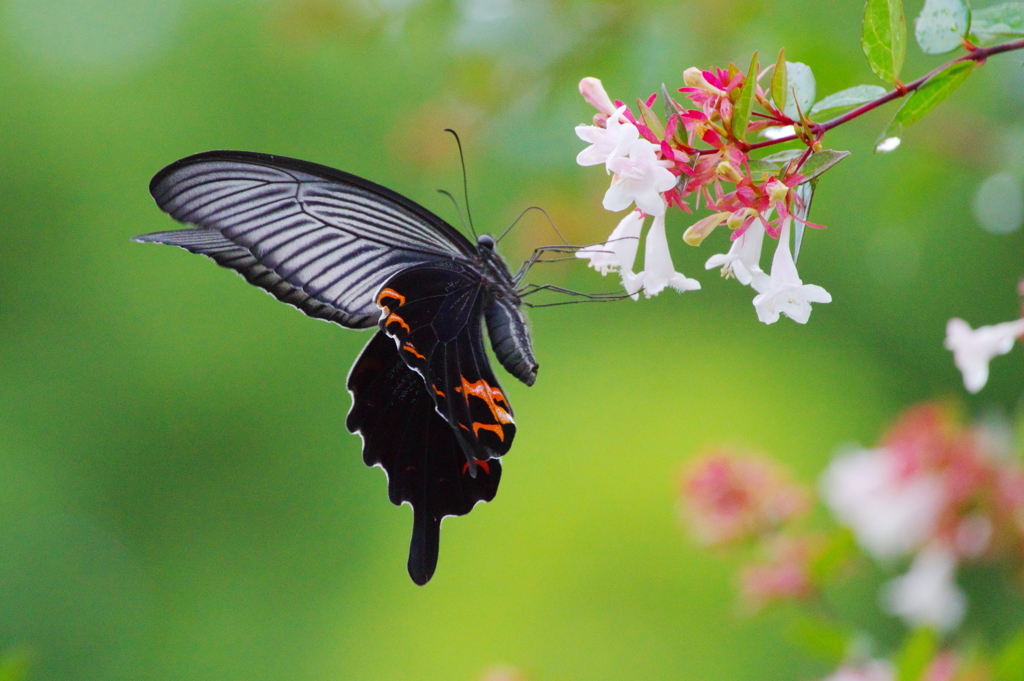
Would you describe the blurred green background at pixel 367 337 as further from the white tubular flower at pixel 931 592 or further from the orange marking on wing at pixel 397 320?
the orange marking on wing at pixel 397 320

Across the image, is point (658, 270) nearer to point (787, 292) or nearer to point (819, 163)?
point (787, 292)

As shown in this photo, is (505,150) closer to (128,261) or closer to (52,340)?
(128,261)

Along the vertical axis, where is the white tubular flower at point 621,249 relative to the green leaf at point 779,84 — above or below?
above

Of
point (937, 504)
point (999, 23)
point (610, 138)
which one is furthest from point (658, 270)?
point (937, 504)

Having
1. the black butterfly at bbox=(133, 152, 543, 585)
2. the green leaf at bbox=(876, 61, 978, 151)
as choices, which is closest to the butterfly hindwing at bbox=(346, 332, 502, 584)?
the black butterfly at bbox=(133, 152, 543, 585)

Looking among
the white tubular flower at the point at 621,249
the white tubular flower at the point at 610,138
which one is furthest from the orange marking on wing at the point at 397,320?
the white tubular flower at the point at 610,138

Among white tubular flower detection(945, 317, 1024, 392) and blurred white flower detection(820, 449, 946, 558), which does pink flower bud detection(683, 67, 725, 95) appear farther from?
blurred white flower detection(820, 449, 946, 558)
